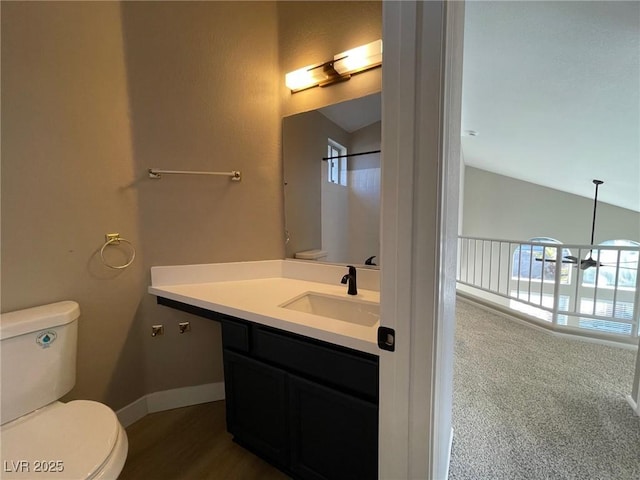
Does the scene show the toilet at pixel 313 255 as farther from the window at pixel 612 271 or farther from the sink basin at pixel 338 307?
the window at pixel 612 271

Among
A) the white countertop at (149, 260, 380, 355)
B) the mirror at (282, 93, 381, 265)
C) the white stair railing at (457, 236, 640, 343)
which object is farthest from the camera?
the white stair railing at (457, 236, 640, 343)

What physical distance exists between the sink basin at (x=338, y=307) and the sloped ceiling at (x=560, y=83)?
1.95 m

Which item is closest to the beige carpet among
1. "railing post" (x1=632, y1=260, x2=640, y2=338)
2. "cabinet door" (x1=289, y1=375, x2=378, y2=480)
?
"railing post" (x1=632, y1=260, x2=640, y2=338)

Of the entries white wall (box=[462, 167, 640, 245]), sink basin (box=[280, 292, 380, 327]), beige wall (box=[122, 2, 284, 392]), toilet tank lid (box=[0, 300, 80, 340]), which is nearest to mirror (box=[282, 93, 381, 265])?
beige wall (box=[122, 2, 284, 392])

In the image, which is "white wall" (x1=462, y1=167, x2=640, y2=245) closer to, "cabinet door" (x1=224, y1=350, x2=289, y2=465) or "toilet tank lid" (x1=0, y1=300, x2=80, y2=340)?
"cabinet door" (x1=224, y1=350, x2=289, y2=465)

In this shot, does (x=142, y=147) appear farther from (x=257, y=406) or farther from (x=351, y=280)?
(x=257, y=406)

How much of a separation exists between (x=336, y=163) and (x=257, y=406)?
1.38m

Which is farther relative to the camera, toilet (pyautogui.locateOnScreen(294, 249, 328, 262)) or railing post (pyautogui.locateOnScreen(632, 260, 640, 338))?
railing post (pyautogui.locateOnScreen(632, 260, 640, 338))

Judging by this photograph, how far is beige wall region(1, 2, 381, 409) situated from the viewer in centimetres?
132

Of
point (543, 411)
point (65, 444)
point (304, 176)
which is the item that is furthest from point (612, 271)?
point (65, 444)

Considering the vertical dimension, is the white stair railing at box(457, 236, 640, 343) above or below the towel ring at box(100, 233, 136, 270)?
below

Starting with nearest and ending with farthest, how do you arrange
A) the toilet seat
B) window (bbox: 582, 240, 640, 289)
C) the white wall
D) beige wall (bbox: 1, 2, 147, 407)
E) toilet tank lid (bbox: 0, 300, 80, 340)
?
1. the toilet seat
2. toilet tank lid (bbox: 0, 300, 80, 340)
3. beige wall (bbox: 1, 2, 147, 407)
4. window (bbox: 582, 240, 640, 289)
5. the white wall

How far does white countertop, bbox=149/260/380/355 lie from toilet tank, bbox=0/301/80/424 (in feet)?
1.47

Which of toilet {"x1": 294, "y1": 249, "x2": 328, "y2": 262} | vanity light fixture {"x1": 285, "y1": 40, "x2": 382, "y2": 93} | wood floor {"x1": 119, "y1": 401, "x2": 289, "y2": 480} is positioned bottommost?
wood floor {"x1": 119, "y1": 401, "x2": 289, "y2": 480}
